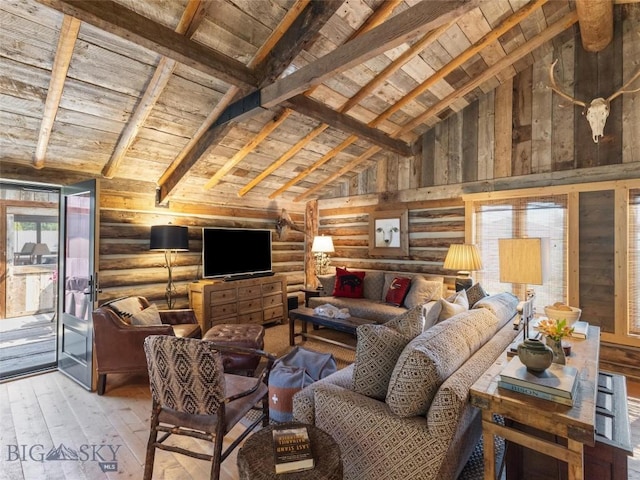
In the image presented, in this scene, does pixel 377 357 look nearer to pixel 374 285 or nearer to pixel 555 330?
pixel 555 330

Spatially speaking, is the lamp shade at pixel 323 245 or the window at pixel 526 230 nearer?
the window at pixel 526 230

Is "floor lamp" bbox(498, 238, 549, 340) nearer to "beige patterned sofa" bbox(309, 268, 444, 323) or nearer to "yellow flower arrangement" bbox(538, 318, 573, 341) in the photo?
"yellow flower arrangement" bbox(538, 318, 573, 341)

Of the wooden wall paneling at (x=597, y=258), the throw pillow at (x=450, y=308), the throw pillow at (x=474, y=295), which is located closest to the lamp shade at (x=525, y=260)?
the throw pillow at (x=450, y=308)

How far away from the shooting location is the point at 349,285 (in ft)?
18.1

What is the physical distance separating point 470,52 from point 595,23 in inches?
53.2

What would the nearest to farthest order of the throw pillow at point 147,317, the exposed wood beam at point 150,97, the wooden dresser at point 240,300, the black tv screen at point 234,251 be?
the exposed wood beam at point 150,97, the throw pillow at point 147,317, the wooden dresser at point 240,300, the black tv screen at point 234,251

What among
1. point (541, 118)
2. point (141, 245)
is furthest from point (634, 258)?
point (141, 245)

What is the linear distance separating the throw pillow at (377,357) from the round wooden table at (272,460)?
1.30 ft

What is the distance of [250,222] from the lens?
6.00 m

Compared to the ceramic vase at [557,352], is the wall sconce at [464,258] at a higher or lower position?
higher

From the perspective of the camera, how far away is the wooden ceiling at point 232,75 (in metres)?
2.53

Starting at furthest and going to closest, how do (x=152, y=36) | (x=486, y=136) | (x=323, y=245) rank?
(x=323, y=245) → (x=486, y=136) → (x=152, y=36)

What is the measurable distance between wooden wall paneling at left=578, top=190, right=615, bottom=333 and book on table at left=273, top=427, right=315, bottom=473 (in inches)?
166

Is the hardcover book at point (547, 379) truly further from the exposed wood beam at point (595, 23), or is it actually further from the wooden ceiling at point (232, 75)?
the exposed wood beam at point (595, 23)
